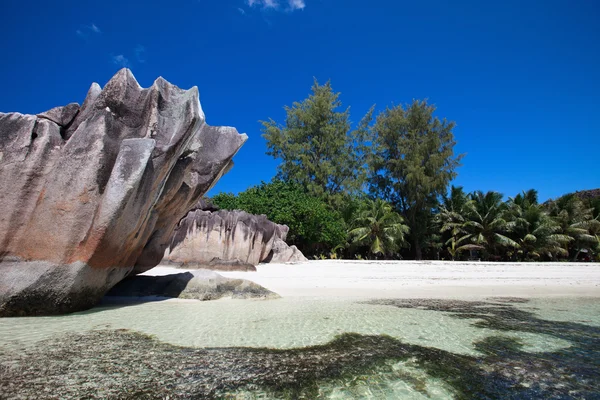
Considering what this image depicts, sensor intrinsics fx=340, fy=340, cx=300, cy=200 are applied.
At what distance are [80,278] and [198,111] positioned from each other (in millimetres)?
3121

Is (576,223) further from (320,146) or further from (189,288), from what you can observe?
(189,288)

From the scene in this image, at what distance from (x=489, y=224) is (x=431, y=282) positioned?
18801 mm

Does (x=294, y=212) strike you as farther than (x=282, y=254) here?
Yes

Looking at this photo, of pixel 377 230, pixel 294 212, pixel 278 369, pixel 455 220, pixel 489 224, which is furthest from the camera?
pixel 455 220

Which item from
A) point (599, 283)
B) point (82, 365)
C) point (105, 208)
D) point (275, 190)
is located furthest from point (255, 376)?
point (275, 190)

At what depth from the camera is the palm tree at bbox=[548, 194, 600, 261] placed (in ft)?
87.0

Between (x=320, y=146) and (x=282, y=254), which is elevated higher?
(x=320, y=146)

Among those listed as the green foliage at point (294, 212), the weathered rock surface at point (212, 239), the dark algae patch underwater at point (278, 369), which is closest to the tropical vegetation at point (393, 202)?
the green foliage at point (294, 212)

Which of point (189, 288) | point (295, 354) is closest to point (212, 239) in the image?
point (189, 288)

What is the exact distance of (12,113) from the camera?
4.95 m

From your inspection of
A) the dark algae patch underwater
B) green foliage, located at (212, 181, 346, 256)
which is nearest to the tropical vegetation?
green foliage, located at (212, 181, 346, 256)

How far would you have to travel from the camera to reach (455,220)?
1146 inches

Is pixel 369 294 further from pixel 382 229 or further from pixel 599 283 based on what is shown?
pixel 382 229

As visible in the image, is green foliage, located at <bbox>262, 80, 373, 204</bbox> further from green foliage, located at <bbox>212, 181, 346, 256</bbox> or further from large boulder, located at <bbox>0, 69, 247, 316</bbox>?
large boulder, located at <bbox>0, 69, 247, 316</bbox>
